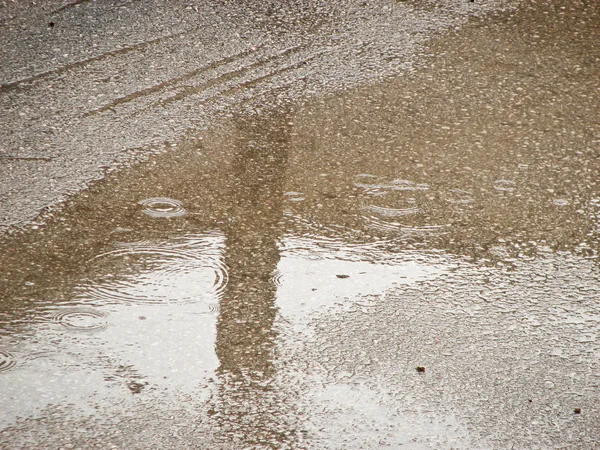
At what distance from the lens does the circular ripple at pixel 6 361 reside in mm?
3031

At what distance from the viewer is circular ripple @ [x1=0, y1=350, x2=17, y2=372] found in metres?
3.03

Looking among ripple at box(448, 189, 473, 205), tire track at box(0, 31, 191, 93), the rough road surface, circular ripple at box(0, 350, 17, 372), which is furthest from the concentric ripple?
tire track at box(0, 31, 191, 93)

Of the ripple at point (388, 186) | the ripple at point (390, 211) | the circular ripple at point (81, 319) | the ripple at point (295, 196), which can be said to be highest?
the ripple at point (388, 186)

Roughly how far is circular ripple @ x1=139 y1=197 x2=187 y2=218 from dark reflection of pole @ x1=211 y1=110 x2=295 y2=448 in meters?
0.27

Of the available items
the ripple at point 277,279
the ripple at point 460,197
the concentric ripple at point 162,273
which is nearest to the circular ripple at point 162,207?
the concentric ripple at point 162,273

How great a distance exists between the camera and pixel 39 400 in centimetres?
287

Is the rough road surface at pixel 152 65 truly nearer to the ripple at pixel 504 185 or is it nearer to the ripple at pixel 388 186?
the ripple at pixel 388 186

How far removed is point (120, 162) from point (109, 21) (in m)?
2.16

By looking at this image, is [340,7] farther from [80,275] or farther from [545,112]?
[80,275]

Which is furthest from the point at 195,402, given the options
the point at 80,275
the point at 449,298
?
the point at 449,298

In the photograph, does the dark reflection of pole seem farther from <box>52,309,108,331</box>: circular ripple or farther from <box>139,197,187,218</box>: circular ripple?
<box>52,309,108,331</box>: circular ripple

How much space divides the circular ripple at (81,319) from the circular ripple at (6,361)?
26 centimetres

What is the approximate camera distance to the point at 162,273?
364 cm

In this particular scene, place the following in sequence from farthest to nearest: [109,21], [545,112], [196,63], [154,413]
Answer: [109,21], [196,63], [545,112], [154,413]
